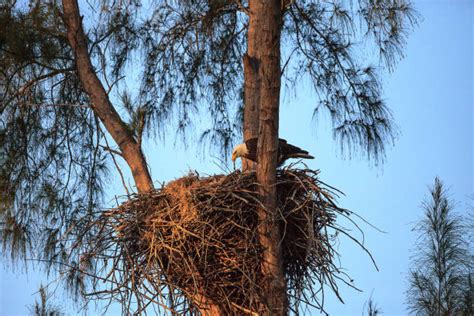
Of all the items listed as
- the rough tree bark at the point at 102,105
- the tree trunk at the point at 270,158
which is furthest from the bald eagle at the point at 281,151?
the rough tree bark at the point at 102,105

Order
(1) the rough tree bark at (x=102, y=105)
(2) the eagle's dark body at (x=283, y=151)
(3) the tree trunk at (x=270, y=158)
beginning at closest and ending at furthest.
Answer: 1. (3) the tree trunk at (x=270, y=158)
2. (2) the eagle's dark body at (x=283, y=151)
3. (1) the rough tree bark at (x=102, y=105)

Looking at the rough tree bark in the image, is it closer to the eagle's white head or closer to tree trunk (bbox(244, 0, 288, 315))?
the eagle's white head

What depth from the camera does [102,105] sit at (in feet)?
16.9

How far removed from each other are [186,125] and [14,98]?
1405 mm

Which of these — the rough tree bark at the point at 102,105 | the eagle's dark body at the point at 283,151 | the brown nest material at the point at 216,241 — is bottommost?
the brown nest material at the point at 216,241

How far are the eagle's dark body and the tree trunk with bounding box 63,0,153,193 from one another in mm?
1024

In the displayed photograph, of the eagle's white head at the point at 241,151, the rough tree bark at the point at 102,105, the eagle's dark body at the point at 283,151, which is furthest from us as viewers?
the rough tree bark at the point at 102,105

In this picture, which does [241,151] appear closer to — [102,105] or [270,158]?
[270,158]

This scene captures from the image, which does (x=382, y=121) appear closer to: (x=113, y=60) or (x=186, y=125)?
(x=186, y=125)

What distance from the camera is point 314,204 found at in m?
3.74

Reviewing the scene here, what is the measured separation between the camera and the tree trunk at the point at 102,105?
4.94 meters

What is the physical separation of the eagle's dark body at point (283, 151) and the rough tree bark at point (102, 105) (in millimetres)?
990

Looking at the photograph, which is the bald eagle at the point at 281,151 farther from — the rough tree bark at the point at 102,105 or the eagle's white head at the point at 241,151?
the rough tree bark at the point at 102,105

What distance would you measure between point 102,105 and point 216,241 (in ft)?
6.13
